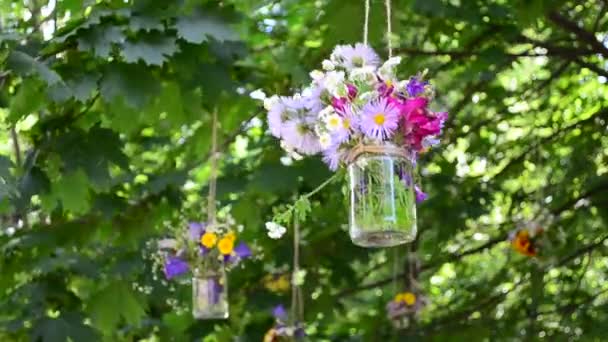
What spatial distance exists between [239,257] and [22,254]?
57cm

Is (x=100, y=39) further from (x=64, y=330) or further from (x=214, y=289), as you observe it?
(x=64, y=330)

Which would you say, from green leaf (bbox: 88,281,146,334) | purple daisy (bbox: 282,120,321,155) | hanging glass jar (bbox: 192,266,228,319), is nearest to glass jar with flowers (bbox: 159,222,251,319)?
hanging glass jar (bbox: 192,266,228,319)

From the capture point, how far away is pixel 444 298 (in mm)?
4281

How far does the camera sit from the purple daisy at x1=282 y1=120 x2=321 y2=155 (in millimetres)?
1665

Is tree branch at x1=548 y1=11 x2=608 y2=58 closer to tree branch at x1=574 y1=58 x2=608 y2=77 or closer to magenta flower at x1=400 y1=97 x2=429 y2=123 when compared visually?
tree branch at x1=574 y1=58 x2=608 y2=77

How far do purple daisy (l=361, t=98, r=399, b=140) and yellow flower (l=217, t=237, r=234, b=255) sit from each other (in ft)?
3.76

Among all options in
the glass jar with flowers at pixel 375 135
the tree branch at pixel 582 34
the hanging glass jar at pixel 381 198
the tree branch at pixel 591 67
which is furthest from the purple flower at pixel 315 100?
the tree branch at pixel 591 67

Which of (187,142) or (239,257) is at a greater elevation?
(187,142)

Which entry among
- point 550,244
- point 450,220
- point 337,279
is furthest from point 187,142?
point 550,244

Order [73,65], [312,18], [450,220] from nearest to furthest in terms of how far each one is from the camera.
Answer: [73,65] < [312,18] < [450,220]

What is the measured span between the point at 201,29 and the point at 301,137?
0.53m

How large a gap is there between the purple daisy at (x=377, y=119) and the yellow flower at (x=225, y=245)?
1.15 meters

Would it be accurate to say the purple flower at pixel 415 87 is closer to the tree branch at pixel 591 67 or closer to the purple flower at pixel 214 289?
the purple flower at pixel 214 289

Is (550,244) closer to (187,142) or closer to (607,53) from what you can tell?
(607,53)
